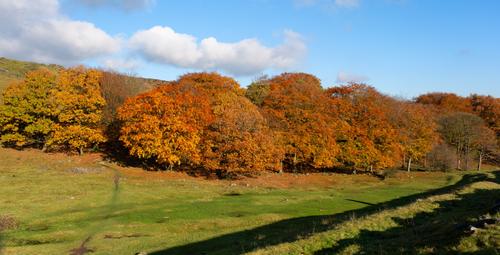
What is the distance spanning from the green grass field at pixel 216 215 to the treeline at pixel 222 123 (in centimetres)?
630

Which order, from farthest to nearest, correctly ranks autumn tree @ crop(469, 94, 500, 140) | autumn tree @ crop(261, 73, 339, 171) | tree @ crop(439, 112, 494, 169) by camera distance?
autumn tree @ crop(469, 94, 500, 140)
tree @ crop(439, 112, 494, 169)
autumn tree @ crop(261, 73, 339, 171)

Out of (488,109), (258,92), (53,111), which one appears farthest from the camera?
(488,109)

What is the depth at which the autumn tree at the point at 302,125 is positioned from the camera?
80.6 metres

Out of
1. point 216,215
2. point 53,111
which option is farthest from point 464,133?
point 53,111

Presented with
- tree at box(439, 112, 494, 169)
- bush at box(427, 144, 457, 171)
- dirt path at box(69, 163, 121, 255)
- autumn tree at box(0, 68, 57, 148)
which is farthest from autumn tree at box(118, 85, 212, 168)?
tree at box(439, 112, 494, 169)

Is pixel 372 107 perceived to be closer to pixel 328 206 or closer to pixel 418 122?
pixel 418 122

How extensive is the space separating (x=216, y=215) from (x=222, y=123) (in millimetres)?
34111

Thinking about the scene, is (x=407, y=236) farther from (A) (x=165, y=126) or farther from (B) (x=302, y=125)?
(B) (x=302, y=125)

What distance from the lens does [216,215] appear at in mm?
42000

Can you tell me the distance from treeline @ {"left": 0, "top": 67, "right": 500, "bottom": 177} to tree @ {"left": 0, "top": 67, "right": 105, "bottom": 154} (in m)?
0.22

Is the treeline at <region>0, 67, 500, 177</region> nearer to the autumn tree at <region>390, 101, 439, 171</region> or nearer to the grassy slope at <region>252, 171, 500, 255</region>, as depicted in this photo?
the autumn tree at <region>390, 101, 439, 171</region>

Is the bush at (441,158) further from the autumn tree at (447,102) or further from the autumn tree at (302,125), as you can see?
the autumn tree at (302,125)

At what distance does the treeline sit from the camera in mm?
73375

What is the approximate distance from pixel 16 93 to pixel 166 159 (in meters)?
38.5
